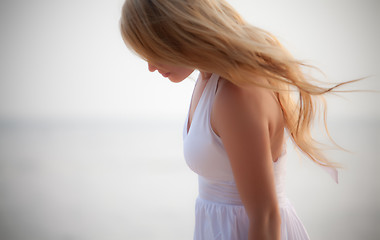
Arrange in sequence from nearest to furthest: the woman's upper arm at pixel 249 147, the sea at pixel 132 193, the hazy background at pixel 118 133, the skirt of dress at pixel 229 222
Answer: the woman's upper arm at pixel 249 147, the skirt of dress at pixel 229 222, the sea at pixel 132 193, the hazy background at pixel 118 133

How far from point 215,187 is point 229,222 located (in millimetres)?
74

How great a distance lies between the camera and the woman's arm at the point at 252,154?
52 cm

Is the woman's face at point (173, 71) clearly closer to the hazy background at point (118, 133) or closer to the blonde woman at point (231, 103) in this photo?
the blonde woman at point (231, 103)

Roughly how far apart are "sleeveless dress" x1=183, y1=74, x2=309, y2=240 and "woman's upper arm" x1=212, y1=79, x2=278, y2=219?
61 millimetres

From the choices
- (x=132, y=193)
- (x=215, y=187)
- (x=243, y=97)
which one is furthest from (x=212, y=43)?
(x=132, y=193)

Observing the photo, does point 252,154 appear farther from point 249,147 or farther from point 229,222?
point 229,222

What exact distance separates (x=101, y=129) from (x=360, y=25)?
5.29m

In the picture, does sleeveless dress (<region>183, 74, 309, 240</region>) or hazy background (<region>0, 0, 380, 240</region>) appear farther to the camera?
hazy background (<region>0, 0, 380, 240</region>)

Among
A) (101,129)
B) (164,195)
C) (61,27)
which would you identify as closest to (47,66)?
(61,27)

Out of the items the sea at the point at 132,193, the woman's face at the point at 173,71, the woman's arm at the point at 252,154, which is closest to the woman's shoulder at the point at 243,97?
the woman's arm at the point at 252,154

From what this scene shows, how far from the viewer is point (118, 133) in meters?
6.39

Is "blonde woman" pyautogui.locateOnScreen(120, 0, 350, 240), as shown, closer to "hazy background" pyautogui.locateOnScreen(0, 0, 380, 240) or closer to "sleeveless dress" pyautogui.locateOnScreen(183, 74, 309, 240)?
"sleeveless dress" pyautogui.locateOnScreen(183, 74, 309, 240)

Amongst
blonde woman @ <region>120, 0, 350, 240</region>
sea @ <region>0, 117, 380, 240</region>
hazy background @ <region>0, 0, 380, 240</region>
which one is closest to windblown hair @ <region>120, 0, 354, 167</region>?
blonde woman @ <region>120, 0, 350, 240</region>

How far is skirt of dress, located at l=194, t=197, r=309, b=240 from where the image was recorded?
0.65 meters
